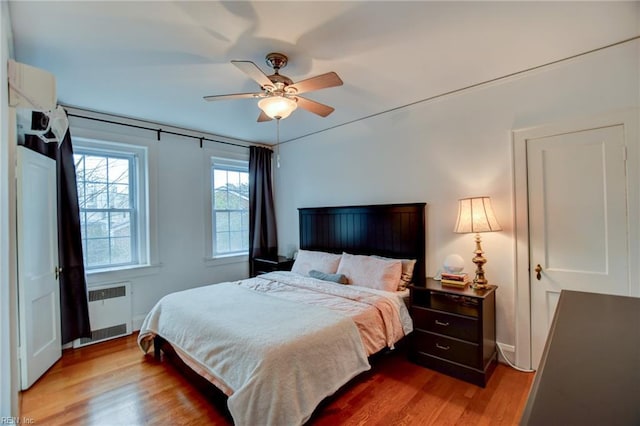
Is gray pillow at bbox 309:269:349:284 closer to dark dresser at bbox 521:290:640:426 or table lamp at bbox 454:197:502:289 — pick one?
table lamp at bbox 454:197:502:289

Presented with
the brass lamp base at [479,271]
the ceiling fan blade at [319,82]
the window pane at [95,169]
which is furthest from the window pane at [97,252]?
the brass lamp base at [479,271]

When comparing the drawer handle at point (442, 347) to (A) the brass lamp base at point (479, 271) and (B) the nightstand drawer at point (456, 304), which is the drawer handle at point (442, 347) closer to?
(B) the nightstand drawer at point (456, 304)

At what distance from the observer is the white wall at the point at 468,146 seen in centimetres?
227

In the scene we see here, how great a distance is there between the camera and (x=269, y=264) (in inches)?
171

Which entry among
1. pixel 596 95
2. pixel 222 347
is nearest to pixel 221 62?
pixel 222 347

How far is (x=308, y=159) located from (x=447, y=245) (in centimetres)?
234

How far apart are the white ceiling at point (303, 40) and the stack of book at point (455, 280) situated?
5.77 ft

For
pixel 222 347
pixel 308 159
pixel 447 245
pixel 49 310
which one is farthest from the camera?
pixel 308 159

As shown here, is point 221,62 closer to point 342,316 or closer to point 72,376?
point 342,316

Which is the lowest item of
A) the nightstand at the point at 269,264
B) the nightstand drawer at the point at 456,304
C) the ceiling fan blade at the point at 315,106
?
the nightstand drawer at the point at 456,304

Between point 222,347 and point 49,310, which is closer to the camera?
point 222,347

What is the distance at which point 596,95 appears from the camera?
2.25 m

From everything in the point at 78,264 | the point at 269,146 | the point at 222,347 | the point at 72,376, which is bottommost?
the point at 72,376

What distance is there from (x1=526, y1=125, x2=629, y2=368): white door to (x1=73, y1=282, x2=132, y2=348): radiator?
4.20 metres
